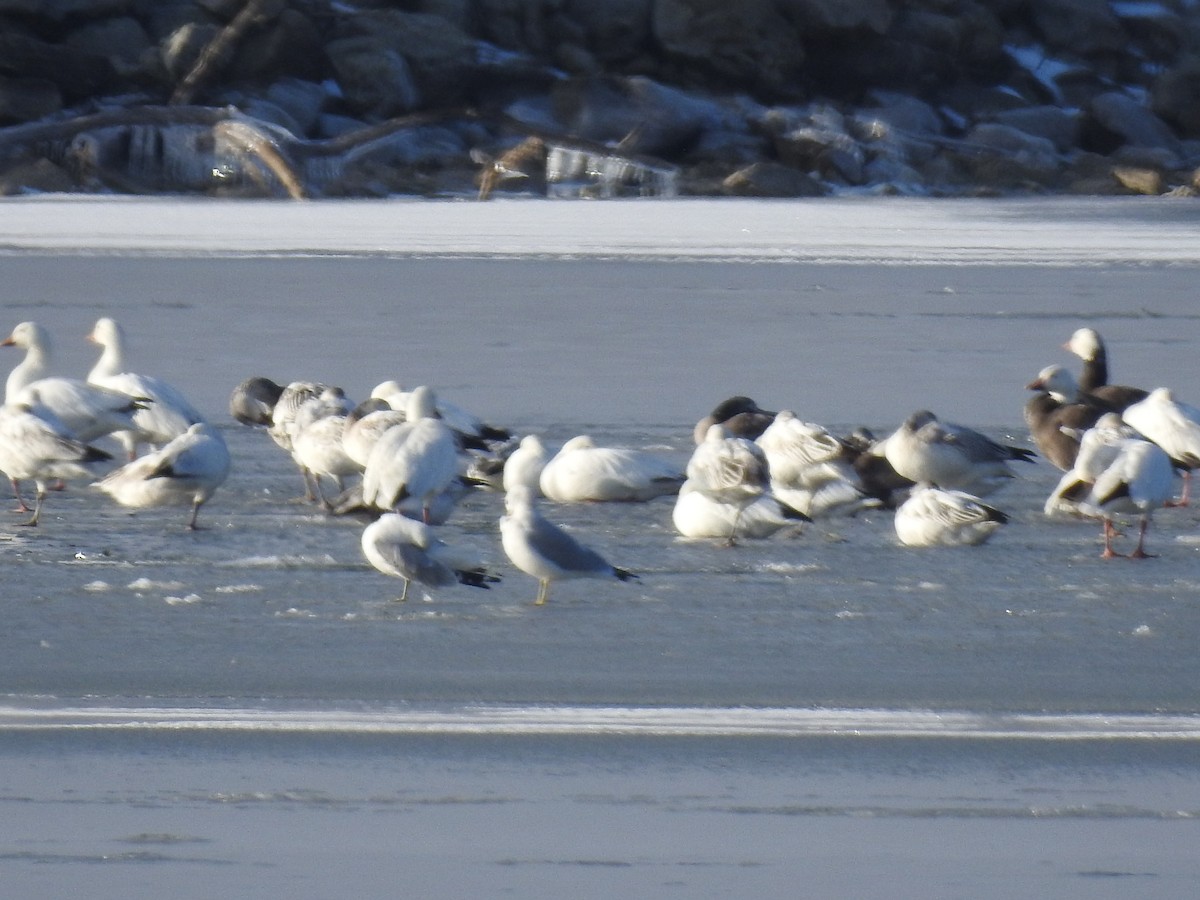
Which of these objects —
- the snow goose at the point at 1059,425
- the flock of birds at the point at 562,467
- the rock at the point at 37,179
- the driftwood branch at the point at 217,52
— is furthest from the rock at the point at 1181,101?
the flock of birds at the point at 562,467

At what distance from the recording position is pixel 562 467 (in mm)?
6094

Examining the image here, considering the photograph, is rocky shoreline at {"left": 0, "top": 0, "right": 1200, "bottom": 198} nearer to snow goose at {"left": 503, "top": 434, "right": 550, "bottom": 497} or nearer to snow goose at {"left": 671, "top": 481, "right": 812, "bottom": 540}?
snow goose at {"left": 503, "top": 434, "right": 550, "bottom": 497}

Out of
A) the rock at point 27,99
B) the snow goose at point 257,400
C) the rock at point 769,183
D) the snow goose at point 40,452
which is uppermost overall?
the snow goose at point 40,452

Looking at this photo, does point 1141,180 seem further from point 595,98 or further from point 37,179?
point 37,179

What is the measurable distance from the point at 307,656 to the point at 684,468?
8.86 feet

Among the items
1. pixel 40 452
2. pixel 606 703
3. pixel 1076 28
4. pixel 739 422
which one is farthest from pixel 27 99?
pixel 606 703

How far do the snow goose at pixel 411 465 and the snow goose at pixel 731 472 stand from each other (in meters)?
0.68

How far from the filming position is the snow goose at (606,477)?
604cm

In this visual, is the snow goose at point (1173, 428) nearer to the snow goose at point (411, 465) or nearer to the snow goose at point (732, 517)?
the snow goose at point (732, 517)

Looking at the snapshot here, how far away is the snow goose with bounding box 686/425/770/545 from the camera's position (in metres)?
5.34

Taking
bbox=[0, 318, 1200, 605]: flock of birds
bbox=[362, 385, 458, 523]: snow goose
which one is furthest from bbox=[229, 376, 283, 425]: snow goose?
bbox=[362, 385, 458, 523]: snow goose

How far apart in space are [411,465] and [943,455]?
1.63 m

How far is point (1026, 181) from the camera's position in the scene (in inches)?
1293

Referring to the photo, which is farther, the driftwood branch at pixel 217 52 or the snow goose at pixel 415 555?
the driftwood branch at pixel 217 52
